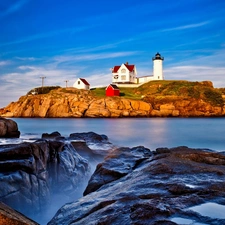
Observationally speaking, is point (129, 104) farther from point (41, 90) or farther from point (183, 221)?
point (183, 221)

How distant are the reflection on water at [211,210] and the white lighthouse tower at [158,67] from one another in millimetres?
90796

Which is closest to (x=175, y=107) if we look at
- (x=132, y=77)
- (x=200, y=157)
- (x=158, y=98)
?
(x=158, y=98)

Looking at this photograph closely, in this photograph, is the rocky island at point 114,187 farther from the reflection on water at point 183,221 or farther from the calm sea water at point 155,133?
the calm sea water at point 155,133

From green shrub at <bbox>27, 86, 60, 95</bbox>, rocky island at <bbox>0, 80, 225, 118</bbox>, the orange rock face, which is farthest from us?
green shrub at <bbox>27, 86, 60, 95</bbox>

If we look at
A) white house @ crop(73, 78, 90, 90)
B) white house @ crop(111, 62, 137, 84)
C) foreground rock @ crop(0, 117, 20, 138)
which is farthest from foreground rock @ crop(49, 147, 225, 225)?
white house @ crop(111, 62, 137, 84)

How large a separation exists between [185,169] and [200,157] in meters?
1.65

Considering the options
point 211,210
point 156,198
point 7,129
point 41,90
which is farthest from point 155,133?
point 41,90

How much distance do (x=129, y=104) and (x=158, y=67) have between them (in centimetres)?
2862

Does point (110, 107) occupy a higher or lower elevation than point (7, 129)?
higher

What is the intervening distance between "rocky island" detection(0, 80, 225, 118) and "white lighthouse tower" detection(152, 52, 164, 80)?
12434 mm

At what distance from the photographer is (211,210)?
3.57m

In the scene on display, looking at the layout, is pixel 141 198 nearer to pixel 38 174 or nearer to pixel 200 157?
pixel 200 157

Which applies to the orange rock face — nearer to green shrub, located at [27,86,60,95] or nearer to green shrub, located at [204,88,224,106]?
green shrub, located at [204,88,224,106]

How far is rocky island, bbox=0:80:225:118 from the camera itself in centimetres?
6988
